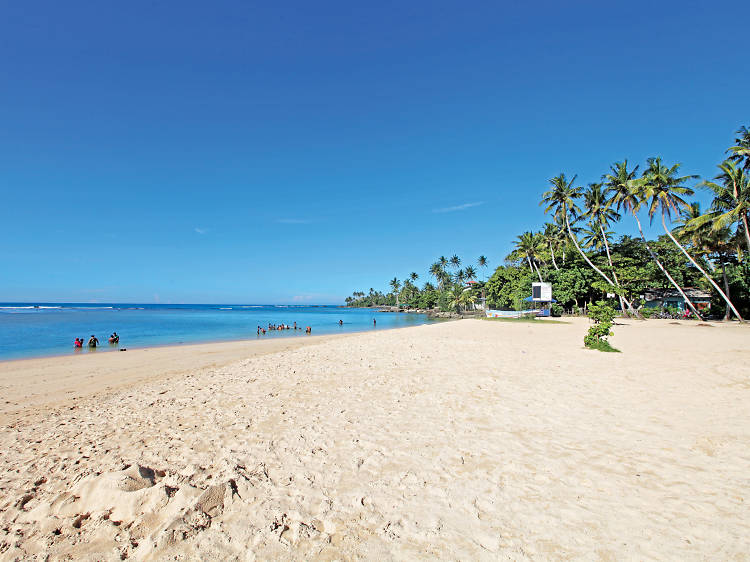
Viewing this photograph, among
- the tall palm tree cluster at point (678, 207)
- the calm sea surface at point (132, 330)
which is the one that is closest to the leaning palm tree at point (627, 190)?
the tall palm tree cluster at point (678, 207)

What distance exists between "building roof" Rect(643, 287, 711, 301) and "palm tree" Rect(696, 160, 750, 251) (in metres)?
18.4

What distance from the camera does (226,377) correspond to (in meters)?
10.2

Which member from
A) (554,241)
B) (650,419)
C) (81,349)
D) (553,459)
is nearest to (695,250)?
(554,241)

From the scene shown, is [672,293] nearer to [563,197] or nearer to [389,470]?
[563,197]

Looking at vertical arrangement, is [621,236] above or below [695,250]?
above

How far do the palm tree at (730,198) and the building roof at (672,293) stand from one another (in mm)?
18354

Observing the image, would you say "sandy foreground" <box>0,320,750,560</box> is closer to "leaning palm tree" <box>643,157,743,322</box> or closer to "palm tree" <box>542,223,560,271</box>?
"leaning palm tree" <box>643,157,743,322</box>

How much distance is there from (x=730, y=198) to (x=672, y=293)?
2272 cm

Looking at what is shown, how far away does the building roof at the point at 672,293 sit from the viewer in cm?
4256

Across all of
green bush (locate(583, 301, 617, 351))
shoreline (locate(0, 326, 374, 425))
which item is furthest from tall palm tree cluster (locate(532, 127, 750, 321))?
shoreline (locate(0, 326, 374, 425))

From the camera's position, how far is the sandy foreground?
119 inches

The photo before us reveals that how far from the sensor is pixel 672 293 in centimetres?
4422

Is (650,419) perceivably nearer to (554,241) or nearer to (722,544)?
(722,544)

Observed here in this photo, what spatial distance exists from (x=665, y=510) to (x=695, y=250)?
147 ft
